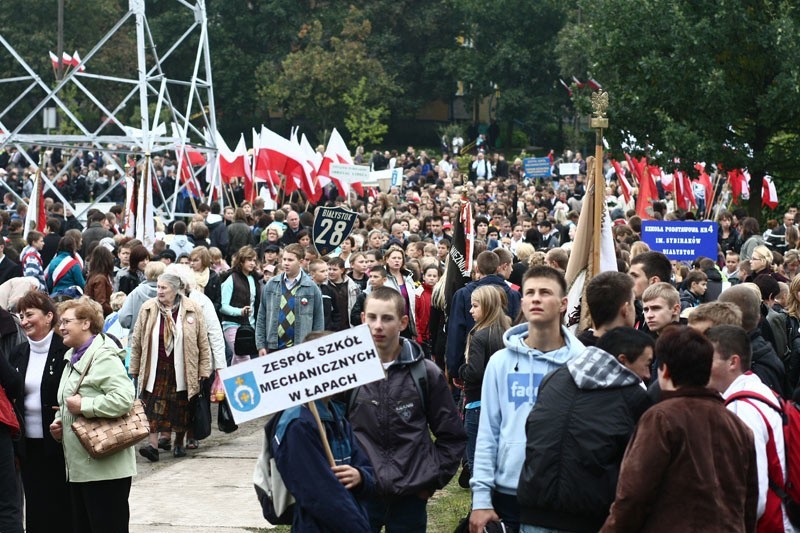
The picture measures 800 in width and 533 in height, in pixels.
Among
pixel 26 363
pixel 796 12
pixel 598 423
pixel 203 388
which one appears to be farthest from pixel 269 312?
pixel 796 12

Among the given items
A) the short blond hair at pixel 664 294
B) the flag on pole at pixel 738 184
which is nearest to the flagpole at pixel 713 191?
the flag on pole at pixel 738 184

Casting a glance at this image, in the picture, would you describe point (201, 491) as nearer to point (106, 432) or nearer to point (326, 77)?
point (106, 432)

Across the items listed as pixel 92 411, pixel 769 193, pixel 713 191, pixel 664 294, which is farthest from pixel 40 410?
pixel 713 191

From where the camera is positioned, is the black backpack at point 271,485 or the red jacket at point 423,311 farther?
the red jacket at point 423,311

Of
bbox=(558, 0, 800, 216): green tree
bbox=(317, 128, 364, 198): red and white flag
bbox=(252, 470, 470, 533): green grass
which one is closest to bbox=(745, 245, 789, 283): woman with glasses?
bbox=(252, 470, 470, 533): green grass

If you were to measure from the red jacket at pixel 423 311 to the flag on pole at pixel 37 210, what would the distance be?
8.27 metres

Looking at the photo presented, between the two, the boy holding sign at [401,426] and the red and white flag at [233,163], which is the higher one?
the red and white flag at [233,163]

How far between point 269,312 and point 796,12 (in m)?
15.0

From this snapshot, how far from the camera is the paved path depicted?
9.81 meters

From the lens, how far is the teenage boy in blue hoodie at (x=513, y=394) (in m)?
5.98

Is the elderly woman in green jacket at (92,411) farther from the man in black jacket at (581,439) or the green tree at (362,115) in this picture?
the green tree at (362,115)

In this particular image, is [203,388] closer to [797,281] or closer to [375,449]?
[797,281]

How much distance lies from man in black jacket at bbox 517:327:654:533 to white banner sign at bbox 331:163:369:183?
2183cm

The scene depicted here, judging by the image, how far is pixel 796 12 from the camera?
80.4 ft
